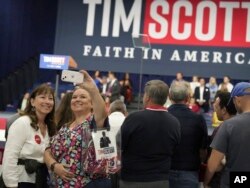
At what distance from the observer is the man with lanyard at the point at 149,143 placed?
308 cm

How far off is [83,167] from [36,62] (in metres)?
17.7

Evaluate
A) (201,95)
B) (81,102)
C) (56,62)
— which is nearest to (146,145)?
(81,102)

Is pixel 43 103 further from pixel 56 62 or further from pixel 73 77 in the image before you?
pixel 56 62

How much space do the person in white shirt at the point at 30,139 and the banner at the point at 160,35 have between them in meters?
12.6

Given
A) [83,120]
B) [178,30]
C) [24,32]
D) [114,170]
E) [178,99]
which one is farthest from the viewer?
[24,32]

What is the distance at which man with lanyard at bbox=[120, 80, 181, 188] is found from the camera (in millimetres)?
3084

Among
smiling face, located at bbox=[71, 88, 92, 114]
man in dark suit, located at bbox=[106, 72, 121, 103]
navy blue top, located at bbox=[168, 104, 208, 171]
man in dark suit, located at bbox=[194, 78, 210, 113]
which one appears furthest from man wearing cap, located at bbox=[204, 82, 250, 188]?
man in dark suit, located at bbox=[106, 72, 121, 103]

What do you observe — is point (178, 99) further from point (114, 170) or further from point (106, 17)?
point (106, 17)

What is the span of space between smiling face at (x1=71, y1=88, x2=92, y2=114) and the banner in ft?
41.5

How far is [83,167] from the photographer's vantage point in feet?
9.33

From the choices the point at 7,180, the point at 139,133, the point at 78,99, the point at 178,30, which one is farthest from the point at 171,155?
the point at 178,30

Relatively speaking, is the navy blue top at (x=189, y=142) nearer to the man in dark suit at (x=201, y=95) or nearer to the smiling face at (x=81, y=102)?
the smiling face at (x=81, y=102)

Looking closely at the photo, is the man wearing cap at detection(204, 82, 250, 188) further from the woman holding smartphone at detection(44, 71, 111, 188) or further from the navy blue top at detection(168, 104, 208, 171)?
the woman holding smartphone at detection(44, 71, 111, 188)

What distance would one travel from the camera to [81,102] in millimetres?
3047
